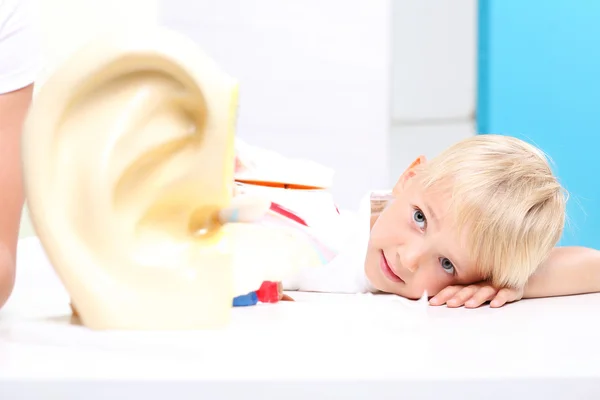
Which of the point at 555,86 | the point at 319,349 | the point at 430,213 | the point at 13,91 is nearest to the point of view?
the point at 319,349

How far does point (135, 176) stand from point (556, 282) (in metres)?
0.67

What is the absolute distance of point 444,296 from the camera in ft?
3.07

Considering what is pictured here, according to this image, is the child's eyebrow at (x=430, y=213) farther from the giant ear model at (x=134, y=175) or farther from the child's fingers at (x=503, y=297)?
the giant ear model at (x=134, y=175)

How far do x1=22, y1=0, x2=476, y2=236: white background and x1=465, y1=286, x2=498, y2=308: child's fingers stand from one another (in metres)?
1.17

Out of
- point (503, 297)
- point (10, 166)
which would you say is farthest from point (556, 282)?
point (10, 166)

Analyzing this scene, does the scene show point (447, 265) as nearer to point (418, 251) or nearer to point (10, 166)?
point (418, 251)

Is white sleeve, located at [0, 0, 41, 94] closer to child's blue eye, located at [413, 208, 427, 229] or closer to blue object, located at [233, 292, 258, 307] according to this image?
blue object, located at [233, 292, 258, 307]

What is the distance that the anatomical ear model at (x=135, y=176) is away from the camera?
559 mm

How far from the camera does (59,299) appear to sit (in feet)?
2.63

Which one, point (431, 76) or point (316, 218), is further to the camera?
point (431, 76)

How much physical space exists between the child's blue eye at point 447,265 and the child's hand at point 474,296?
2.0 inches

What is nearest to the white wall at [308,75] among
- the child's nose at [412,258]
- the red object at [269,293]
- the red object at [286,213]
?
→ the child's nose at [412,258]

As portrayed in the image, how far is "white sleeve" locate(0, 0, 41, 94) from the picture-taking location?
787 millimetres

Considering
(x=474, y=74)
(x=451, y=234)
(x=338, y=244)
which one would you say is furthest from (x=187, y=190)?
(x=474, y=74)
